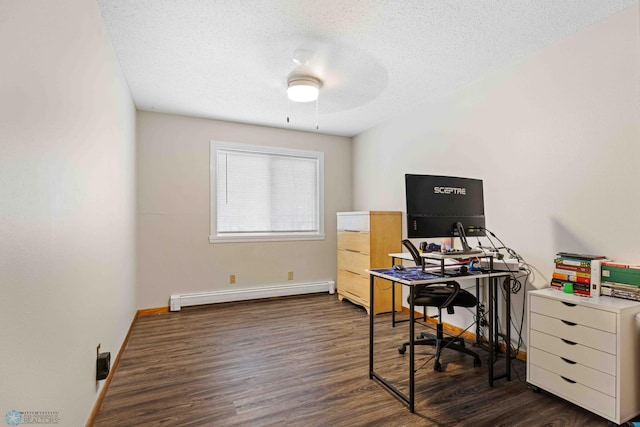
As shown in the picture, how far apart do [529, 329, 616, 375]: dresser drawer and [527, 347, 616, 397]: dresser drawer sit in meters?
0.03

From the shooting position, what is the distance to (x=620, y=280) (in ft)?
6.45

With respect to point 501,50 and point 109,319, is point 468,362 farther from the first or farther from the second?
point 109,319

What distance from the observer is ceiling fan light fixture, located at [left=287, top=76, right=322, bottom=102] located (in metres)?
2.94

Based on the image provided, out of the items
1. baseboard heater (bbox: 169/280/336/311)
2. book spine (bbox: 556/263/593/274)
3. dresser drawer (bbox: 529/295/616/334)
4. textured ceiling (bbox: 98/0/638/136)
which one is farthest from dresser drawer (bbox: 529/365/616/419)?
baseboard heater (bbox: 169/280/336/311)

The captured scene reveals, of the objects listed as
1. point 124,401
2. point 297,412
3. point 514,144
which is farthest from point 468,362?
point 124,401

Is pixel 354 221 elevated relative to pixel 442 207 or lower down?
lower down

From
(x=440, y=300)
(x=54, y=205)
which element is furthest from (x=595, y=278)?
(x=54, y=205)

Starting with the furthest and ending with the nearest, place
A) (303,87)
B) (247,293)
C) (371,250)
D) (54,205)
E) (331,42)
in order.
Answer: (247,293) → (371,250) → (303,87) → (331,42) → (54,205)

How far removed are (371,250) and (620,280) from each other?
7.39ft

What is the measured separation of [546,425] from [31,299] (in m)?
2.52

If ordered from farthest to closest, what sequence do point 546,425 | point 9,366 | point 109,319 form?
point 109,319 < point 546,425 < point 9,366

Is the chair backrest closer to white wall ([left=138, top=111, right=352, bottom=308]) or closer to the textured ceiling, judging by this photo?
the textured ceiling

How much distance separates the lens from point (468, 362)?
2.59 meters

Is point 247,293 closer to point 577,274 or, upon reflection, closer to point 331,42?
point 331,42
